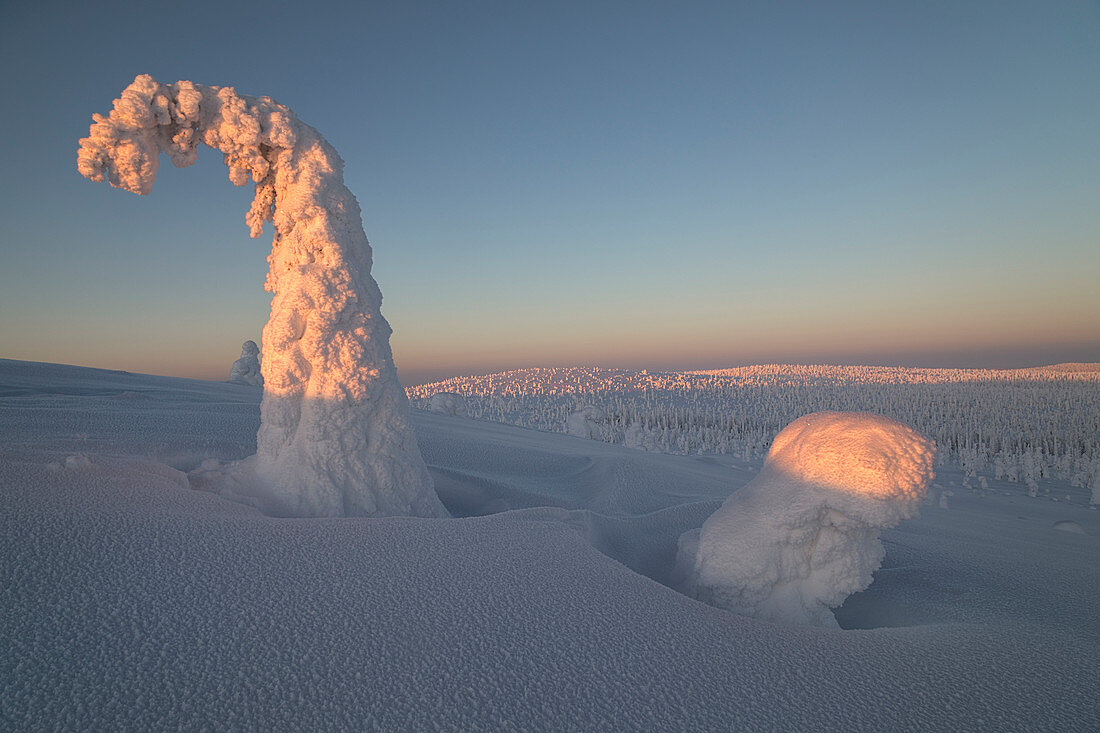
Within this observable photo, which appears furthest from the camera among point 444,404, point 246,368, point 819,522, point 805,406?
point 805,406

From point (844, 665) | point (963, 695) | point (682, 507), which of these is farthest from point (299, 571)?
point (682, 507)

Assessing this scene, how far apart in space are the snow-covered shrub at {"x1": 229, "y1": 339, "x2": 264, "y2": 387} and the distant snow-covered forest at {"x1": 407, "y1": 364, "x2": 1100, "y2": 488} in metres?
8.11

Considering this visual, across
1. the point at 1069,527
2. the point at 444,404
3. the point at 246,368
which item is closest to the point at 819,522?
the point at 1069,527

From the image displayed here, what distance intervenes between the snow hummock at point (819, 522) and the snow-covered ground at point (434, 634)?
649 millimetres

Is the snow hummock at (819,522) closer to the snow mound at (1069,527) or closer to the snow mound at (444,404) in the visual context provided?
the snow mound at (1069,527)

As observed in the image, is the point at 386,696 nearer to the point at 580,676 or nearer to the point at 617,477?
the point at 580,676

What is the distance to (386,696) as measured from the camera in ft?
5.98

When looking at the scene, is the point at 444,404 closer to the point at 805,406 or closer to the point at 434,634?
the point at 434,634

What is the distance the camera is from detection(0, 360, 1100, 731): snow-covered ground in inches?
69.3

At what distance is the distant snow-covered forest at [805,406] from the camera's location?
85.5ft

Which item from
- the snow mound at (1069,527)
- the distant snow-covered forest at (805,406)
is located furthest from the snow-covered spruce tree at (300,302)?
the distant snow-covered forest at (805,406)

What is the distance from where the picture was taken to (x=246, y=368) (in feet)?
62.9

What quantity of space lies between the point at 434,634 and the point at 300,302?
11.7 ft

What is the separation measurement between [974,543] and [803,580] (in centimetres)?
346
